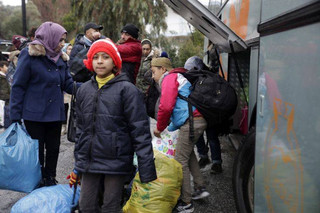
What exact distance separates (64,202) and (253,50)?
2.24 m

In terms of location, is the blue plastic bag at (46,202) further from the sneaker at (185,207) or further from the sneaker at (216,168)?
the sneaker at (216,168)

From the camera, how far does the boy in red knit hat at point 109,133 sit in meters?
2.56

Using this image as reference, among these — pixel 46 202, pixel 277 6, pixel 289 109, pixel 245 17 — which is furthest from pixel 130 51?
pixel 289 109

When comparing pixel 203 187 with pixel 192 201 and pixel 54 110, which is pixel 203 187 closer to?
pixel 192 201

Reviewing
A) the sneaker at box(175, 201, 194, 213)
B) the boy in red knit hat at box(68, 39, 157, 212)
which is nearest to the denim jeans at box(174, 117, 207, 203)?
the sneaker at box(175, 201, 194, 213)

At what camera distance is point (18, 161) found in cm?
319

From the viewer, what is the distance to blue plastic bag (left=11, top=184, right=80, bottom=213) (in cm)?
282

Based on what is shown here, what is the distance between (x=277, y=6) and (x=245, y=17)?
1.81 metres

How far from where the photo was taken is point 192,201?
3549 mm

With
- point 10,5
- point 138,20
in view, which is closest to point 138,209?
point 138,20

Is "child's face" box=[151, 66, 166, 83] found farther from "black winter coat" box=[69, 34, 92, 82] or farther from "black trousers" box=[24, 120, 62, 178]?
"black trousers" box=[24, 120, 62, 178]

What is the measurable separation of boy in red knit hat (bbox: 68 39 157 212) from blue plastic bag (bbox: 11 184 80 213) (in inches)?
11.2

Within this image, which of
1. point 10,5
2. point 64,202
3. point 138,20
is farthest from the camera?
point 10,5

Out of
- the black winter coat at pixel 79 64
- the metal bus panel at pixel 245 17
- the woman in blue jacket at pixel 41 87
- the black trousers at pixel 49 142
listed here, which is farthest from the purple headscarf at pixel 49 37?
the metal bus panel at pixel 245 17
